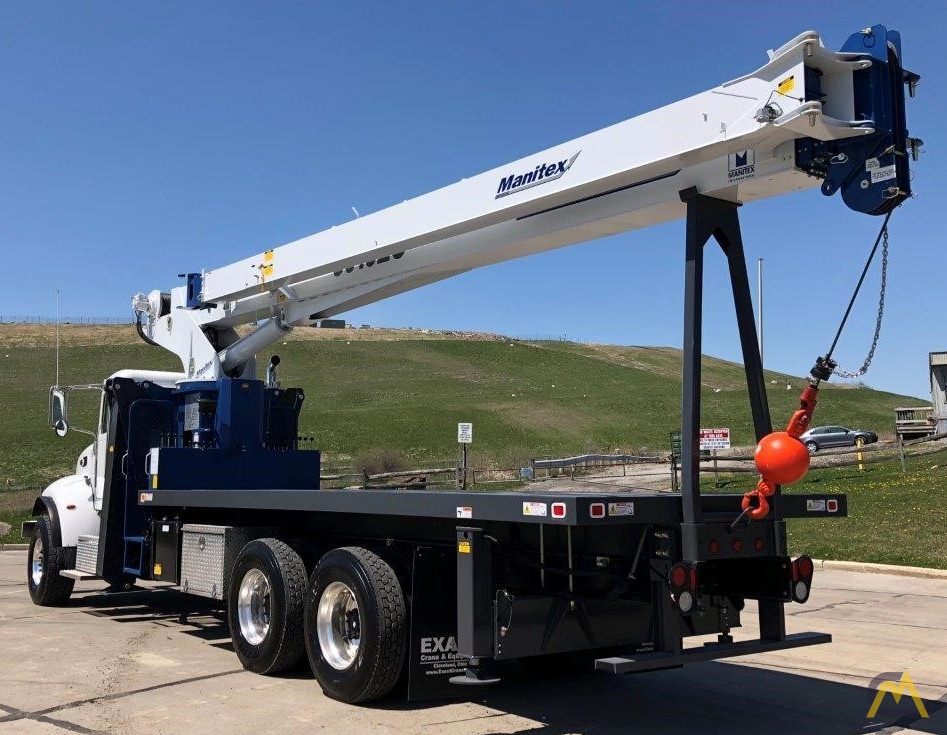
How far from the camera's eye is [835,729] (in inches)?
243

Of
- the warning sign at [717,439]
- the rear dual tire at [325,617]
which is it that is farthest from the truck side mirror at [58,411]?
the warning sign at [717,439]

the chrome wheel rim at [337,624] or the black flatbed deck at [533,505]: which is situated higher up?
the black flatbed deck at [533,505]

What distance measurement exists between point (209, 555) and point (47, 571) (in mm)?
3754

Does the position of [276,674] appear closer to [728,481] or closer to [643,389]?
[728,481]

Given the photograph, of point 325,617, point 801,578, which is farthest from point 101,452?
point 801,578

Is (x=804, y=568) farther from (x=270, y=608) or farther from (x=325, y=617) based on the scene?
(x=270, y=608)

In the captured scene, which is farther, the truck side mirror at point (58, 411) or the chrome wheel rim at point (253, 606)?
the truck side mirror at point (58, 411)

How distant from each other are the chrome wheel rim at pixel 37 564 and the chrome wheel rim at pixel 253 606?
474 cm

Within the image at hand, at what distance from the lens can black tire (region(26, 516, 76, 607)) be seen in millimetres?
11062

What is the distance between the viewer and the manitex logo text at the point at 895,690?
6.66 metres

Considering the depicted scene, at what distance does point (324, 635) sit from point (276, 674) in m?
0.92

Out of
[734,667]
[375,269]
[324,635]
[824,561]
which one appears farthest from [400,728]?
[824,561]

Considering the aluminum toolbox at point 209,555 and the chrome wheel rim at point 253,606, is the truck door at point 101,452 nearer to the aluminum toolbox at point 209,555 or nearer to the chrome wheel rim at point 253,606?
the aluminum toolbox at point 209,555

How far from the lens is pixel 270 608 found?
7.34 metres
